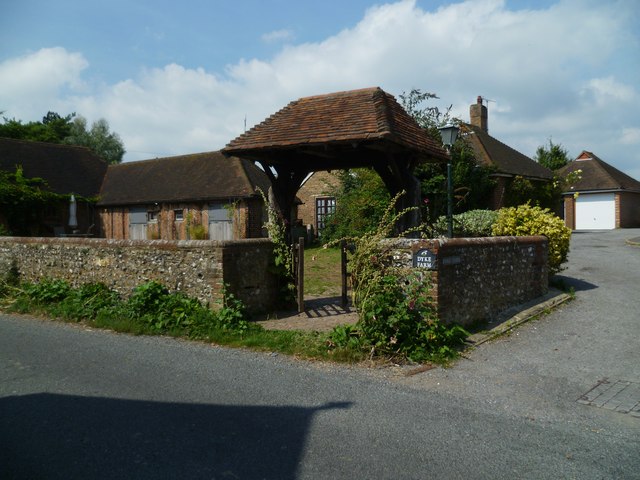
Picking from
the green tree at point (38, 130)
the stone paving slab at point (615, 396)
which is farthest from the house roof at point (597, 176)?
the green tree at point (38, 130)

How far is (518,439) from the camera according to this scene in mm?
4324

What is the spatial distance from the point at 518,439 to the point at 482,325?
4.06m

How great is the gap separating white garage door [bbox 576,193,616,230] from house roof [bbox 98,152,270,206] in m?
23.1

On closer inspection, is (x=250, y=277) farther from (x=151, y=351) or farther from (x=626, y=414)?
(x=626, y=414)

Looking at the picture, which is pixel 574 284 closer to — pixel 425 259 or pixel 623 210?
pixel 425 259

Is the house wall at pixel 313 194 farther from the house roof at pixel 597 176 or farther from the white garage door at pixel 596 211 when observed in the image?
the white garage door at pixel 596 211

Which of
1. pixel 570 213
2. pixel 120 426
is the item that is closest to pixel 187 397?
pixel 120 426

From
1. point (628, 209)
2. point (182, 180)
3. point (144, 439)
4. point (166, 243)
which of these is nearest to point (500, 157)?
point (628, 209)

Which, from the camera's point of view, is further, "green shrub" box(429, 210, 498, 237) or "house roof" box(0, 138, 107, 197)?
"house roof" box(0, 138, 107, 197)

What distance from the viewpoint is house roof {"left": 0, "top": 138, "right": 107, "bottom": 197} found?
28266mm

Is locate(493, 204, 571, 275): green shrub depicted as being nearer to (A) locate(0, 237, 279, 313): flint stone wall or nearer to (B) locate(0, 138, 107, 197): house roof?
(A) locate(0, 237, 279, 313): flint stone wall

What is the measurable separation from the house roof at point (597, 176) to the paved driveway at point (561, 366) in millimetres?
27952

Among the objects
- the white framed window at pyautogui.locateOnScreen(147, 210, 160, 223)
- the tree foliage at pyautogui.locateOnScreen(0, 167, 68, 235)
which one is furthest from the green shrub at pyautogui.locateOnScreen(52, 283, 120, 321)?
the tree foliage at pyautogui.locateOnScreen(0, 167, 68, 235)

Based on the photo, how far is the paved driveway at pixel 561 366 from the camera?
5.27 metres
